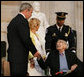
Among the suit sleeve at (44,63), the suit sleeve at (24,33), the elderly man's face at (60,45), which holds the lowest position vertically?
the suit sleeve at (44,63)

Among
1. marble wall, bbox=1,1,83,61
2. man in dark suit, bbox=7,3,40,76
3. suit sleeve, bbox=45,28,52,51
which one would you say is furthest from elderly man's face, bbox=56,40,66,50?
marble wall, bbox=1,1,83,61

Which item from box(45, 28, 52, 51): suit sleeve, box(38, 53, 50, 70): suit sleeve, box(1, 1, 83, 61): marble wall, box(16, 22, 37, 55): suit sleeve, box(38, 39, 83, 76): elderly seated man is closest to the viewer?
box(16, 22, 37, 55): suit sleeve

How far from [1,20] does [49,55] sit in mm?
2974

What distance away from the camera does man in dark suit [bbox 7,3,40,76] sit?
539cm

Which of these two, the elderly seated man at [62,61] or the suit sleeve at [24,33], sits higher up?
the suit sleeve at [24,33]

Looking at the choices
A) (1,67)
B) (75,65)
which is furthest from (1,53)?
(75,65)

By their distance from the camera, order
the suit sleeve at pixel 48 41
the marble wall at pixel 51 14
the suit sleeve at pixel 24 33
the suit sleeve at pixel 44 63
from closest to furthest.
A: the suit sleeve at pixel 24 33 → the suit sleeve at pixel 44 63 → the suit sleeve at pixel 48 41 → the marble wall at pixel 51 14

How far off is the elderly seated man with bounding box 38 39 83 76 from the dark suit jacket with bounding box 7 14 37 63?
2.88 ft

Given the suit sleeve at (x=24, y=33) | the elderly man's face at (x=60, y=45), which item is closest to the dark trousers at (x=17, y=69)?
the suit sleeve at (x=24, y=33)

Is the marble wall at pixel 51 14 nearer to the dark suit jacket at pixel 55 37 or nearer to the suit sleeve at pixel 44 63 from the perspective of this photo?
the dark suit jacket at pixel 55 37

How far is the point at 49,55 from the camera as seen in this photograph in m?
6.30

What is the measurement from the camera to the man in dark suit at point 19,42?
5.39 m

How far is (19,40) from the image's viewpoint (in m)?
5.43

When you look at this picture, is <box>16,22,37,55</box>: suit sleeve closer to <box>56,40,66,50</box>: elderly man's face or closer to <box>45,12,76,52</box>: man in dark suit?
<box>56,40,66,50</box>: elderly man's face
